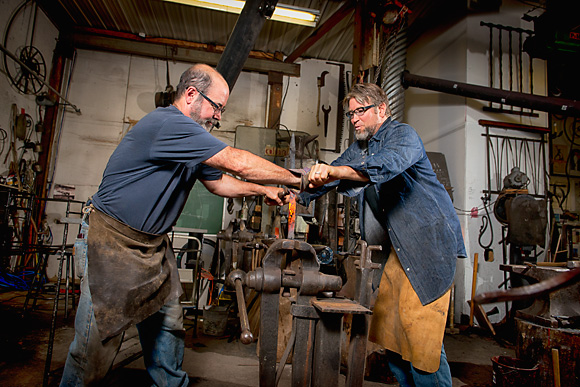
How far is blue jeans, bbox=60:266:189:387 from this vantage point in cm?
148

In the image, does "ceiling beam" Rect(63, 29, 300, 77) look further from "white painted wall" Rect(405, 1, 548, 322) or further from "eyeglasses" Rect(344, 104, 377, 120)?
"eyeglasses" Rect(344, 104, 377, 120)

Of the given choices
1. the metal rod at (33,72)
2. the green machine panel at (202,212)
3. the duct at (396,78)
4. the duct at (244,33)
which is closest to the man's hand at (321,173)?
the duct at (244,33)

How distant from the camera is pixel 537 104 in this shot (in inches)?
177

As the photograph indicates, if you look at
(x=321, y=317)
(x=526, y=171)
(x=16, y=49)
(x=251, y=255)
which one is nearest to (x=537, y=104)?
(x=526, y=171)

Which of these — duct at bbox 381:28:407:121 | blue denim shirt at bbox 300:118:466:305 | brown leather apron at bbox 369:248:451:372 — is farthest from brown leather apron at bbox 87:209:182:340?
duct at bbox 381:28:407:121

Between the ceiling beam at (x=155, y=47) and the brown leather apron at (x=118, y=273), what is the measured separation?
18.4ft

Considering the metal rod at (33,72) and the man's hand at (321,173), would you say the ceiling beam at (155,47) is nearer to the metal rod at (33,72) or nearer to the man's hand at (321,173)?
the metal rod at (33,72)

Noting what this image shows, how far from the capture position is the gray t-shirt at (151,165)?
1.49 m

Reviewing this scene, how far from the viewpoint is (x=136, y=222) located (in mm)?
1551

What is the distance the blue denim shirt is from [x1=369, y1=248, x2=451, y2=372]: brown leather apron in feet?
0.23

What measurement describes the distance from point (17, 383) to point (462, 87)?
5781mm

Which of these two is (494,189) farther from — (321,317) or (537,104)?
(321,317)

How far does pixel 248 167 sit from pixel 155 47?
19.6 feet

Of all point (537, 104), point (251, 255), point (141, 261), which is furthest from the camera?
point (537, 104)
